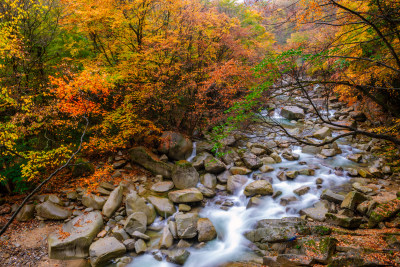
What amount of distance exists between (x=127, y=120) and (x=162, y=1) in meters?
6.40

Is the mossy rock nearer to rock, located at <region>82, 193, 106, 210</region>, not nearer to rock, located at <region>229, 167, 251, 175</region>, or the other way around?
rock, located at <region>82, 193, 106, 210</region>

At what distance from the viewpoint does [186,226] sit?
7.24 meters

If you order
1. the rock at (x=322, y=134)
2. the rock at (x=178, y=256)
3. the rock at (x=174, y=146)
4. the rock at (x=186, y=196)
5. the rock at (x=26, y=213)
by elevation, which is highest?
the rock at (x=322, y=134)

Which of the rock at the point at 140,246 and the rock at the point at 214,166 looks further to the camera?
the rock at the point at 214,166

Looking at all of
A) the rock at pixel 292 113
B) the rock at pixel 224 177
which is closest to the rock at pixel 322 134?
the rock at pixel 292 113

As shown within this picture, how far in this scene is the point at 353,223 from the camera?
651 cm

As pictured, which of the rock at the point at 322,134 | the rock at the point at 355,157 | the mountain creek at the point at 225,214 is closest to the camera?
the mountain creek at the point at 225,214

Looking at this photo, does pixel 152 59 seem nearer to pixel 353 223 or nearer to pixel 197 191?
pixel 197 191

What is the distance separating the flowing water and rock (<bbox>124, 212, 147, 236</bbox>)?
86cm

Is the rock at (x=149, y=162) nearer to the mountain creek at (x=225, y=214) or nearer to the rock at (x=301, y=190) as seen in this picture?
the mountain creek at (x=225, y=214)

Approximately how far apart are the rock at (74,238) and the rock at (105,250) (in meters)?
0.37

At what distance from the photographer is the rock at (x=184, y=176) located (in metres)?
9.99

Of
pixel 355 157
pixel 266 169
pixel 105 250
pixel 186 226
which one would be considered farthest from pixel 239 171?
pixel 105 250

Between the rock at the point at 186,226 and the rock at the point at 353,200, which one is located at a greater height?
the rock at the point at 353,200
